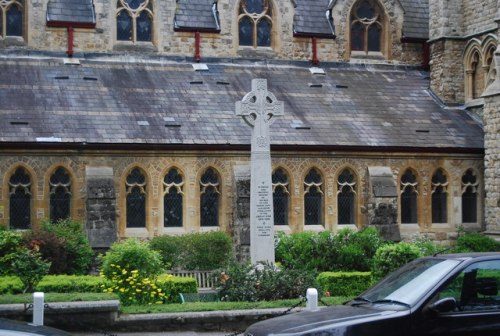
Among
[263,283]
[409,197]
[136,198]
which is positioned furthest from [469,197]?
[263,283]

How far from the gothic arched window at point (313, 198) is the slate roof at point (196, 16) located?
230 inches

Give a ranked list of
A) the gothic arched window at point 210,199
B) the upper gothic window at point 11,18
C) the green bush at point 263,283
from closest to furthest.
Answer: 1. the green bush at point 263,283
2. the gothic arched window at point 210,199
3. the upper gothic window at point 11,18

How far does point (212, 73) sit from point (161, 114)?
3269mm

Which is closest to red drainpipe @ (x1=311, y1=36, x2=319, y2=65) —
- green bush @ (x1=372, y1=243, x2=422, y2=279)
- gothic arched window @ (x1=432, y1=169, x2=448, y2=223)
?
gothic arched window @ (x1=432, y1=169, x2=448, y2=223)

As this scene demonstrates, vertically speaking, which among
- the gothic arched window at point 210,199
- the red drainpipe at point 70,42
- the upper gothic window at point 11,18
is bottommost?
the gothic arched window at point 210,199

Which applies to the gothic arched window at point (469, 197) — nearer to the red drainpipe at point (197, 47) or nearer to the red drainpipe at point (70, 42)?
the red drainpipe at point (197, 47)

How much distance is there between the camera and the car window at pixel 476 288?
10703 mm

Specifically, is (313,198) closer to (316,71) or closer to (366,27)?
(316,71)

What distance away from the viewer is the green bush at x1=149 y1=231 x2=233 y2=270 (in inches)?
969

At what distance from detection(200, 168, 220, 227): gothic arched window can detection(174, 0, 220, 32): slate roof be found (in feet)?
18.0

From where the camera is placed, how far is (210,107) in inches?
1093

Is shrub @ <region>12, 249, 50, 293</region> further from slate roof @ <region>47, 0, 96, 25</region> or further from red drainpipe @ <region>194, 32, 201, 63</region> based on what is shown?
red drainpipe @ <region>194, 32, 201, 63</region>

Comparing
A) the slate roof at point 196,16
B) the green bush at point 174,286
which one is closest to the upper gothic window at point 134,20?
the slate roof at point 196,16

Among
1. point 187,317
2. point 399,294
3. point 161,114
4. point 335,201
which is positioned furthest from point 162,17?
point 399,294
